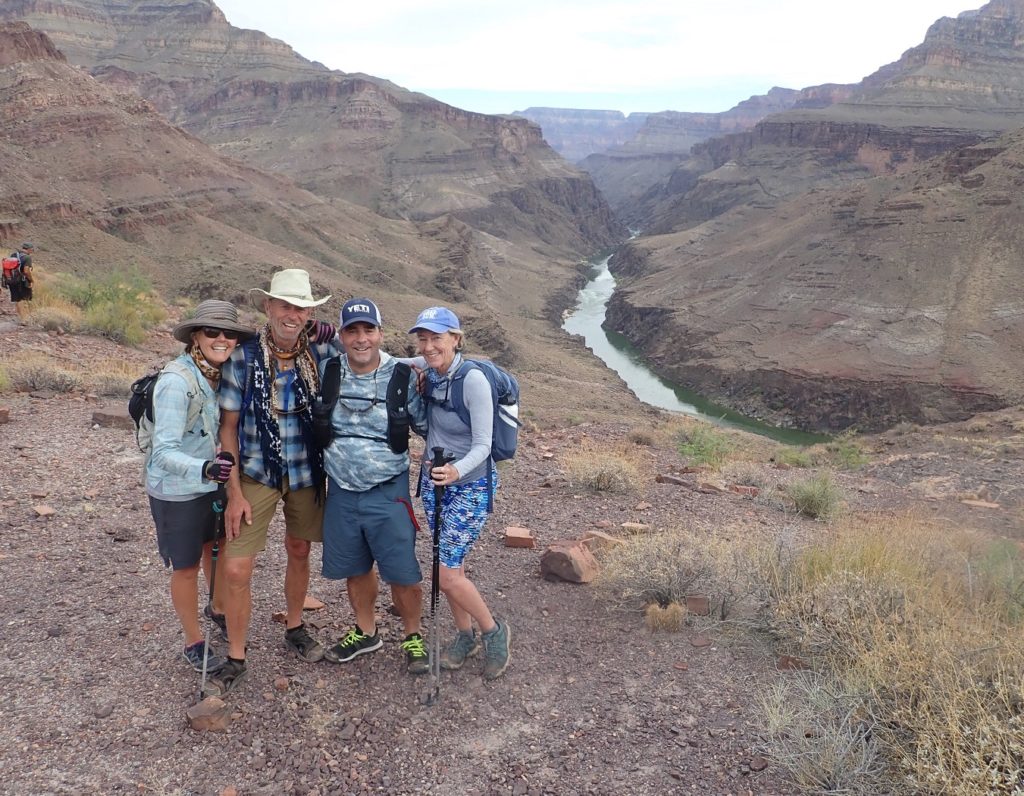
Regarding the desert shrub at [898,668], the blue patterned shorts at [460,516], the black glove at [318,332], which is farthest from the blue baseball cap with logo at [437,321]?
the desert shrub at [898,668]

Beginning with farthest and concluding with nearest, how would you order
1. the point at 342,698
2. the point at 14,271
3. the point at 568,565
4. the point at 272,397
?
1. the point at 14,271
2. the point at 568,565
3. the point at 342,698
4. the point at 272,397

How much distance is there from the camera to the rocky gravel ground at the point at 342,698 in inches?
124

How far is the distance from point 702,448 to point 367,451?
9.20 meters

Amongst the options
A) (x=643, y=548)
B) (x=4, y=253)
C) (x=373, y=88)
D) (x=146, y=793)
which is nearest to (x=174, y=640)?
Result: (x=146, y=793)

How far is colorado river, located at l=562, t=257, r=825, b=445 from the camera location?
31500 mm

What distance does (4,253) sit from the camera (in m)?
19.4

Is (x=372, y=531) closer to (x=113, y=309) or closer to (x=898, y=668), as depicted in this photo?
(x=898, y=668)

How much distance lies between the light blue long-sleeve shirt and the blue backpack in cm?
114

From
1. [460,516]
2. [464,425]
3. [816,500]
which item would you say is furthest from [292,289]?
[816,500]

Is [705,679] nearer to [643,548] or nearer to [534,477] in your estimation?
[643,548]

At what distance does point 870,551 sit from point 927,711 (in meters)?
1.66

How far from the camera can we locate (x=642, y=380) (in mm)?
40156

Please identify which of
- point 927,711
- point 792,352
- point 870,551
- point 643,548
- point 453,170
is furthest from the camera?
point 453,170

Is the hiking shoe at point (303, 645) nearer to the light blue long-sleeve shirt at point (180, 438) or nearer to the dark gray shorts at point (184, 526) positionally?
the dark gray shorts at point (184, 526)
